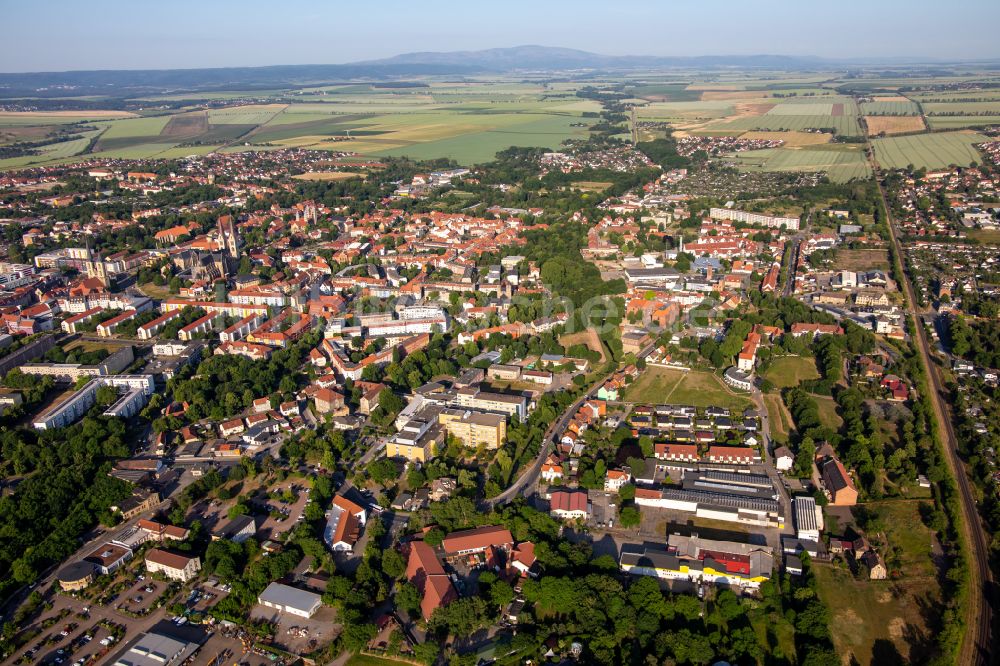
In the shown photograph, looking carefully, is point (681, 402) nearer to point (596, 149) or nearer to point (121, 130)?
point (596, 149)

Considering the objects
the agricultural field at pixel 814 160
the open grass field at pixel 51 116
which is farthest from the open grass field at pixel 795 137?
the open grass field at pixel 51 116

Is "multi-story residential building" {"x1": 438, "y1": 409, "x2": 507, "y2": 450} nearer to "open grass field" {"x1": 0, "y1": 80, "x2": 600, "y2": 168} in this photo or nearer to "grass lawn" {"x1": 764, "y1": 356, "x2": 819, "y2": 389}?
"grass lawn" {"x1": 764, "y1": 356, "x2": 819, "y2": 389}

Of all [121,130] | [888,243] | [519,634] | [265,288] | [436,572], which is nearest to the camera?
[519,634]

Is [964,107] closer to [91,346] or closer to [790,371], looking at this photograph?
[790,371]

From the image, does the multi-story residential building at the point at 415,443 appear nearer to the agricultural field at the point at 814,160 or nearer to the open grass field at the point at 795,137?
the agricultural field at the point at 814,160

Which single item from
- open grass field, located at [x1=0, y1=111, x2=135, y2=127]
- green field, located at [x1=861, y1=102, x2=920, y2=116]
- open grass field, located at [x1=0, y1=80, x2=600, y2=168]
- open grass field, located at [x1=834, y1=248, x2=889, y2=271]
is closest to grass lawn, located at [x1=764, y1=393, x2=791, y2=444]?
open grass field, located at [x1=834, y1=248, x2=889, y2=271]

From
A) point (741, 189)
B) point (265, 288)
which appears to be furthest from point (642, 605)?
point (741, 189)
